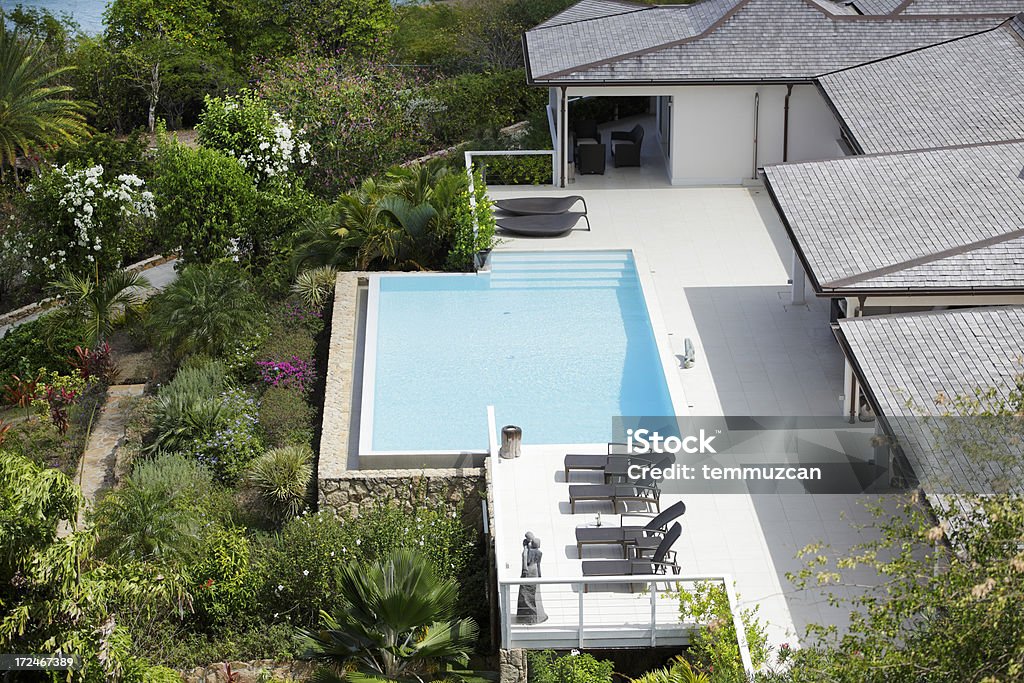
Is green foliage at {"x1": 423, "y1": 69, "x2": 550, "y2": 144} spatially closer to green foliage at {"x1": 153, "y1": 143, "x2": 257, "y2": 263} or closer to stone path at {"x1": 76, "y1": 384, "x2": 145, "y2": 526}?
green foliage at {"x1": 153, "y1": 143, "x2": 257, "y2": 263}

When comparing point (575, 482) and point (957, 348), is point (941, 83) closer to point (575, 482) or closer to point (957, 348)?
point (957, 348)

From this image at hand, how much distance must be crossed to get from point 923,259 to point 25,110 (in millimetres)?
27787

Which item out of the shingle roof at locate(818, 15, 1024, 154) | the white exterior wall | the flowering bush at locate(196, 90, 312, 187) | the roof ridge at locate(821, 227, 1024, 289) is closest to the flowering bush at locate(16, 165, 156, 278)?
the flowering bush at locate(196, 90, 312, 187)

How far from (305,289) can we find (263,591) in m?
9.11

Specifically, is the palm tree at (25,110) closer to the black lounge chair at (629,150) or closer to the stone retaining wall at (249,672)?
the black lounge chair at (629,150)

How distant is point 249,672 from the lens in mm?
17031

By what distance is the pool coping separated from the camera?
794 inches

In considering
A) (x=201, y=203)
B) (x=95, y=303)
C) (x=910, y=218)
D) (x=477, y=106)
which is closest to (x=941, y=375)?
(x=910, y=218)

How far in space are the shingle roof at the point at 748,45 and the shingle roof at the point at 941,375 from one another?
12710 mm

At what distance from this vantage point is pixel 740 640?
48.2ft

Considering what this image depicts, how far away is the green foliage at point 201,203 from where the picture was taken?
2769 cm

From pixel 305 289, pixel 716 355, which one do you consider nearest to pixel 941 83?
pixel 716 355

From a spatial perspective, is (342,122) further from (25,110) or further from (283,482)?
(283,482)

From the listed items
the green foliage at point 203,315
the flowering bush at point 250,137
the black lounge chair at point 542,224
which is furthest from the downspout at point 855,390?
the flowering bush at point 250,137
